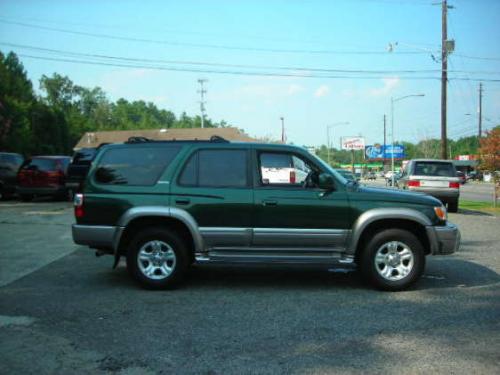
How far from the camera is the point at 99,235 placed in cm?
657

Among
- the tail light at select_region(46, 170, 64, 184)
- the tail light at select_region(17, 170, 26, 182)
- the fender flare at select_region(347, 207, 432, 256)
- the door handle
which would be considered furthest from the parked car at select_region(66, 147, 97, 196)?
the fender flare at select_region(347, 207, 432, 256)

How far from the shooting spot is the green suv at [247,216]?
6.46 m

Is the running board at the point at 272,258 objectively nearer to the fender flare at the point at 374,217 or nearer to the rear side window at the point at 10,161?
the fender flare at the point at 374,217

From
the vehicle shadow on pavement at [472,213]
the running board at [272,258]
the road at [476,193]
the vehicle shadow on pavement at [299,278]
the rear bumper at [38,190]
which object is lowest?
the road at [476,193]

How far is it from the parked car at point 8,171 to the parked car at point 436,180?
14869 mm

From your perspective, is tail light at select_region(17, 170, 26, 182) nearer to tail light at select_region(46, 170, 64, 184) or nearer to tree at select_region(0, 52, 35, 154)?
tail light at select_region(46, 170, 64, 184)

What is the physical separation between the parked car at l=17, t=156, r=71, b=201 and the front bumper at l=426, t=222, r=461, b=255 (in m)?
15.5

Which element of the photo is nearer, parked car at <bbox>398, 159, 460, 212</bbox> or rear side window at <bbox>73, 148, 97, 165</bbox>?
parked car at <bbox>398, 159, 460, 212</bbox>

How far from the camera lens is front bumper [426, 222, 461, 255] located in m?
6.57

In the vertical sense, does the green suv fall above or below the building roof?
below

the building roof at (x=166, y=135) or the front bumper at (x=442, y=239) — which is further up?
the building roof at (x=166, y=135)

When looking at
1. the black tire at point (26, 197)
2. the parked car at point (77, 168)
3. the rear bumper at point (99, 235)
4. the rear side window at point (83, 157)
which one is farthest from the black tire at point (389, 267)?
the black tire at point (26, 197)

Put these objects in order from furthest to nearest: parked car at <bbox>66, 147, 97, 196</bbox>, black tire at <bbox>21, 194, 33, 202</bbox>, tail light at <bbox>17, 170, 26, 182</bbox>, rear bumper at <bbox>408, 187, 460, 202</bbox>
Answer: black tire at <bbox>21, 194, 33, 202</bbox> < tail light at <bbox>17, 170, 26, 182</bbox> < parked car at <bbox>66, 147, 97, 196</bbox> < rear bumper at <bbox>408, 187, 460, 202</bbox>

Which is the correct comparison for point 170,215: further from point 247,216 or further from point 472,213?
point 472,213
